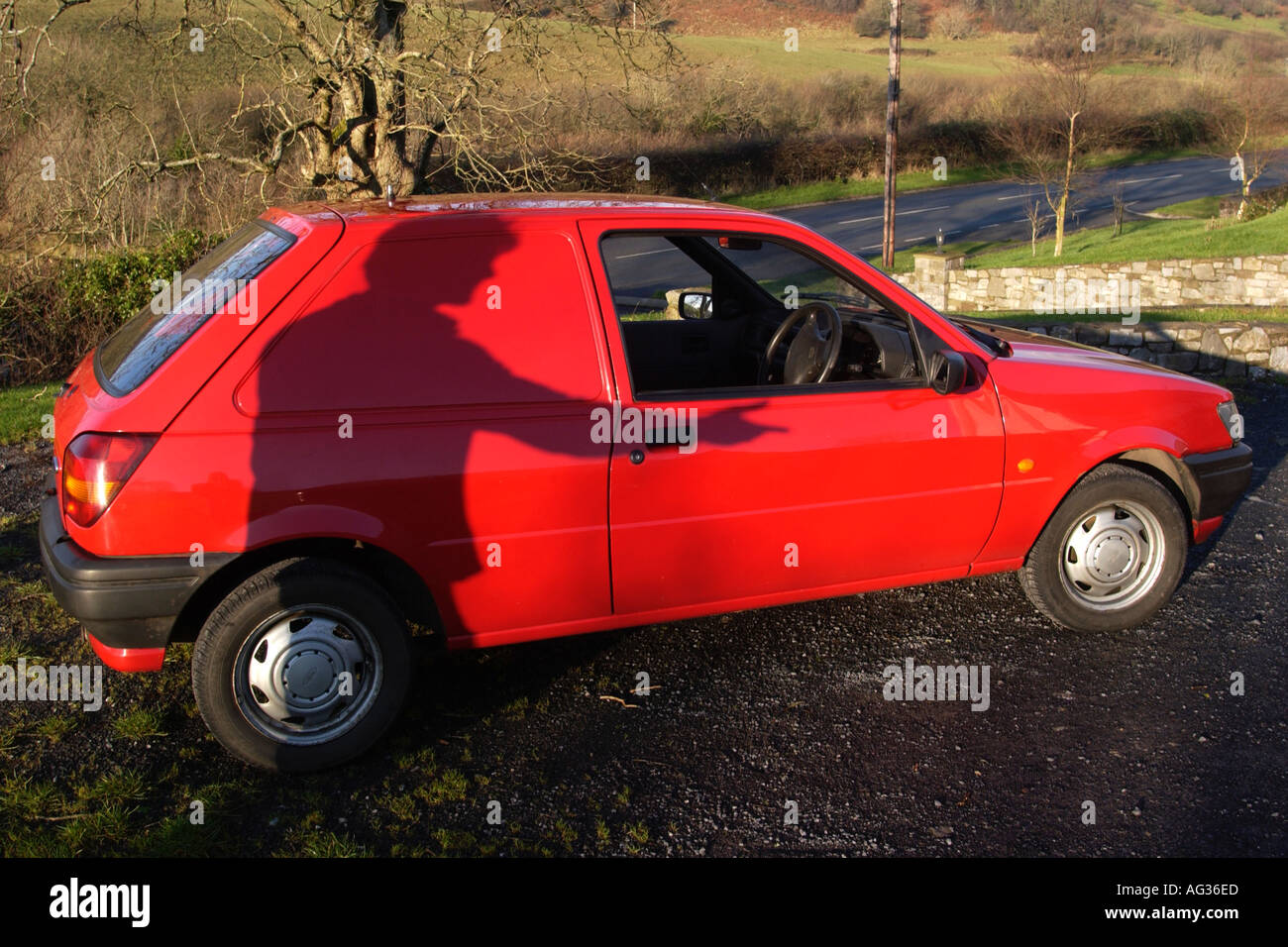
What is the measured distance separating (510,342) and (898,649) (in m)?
2.23

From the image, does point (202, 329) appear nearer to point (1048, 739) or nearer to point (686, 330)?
point (686, 330)

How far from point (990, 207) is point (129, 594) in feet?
113

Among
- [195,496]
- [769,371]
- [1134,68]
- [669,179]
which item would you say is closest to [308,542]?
[195,496]

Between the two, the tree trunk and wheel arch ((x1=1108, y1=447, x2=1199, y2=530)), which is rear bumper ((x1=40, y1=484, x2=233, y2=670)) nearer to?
wheel arch ((x1=1108, y1=447, x2=1199, y2=530))

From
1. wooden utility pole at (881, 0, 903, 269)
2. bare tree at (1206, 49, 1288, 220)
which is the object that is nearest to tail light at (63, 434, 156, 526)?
wooden utility pole at (881, 0, 903, 269)

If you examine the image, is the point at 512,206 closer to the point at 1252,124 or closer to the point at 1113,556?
the point at 1113,556

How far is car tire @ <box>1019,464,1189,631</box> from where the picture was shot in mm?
4570

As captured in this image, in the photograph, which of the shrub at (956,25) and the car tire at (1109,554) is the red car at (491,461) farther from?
the shrub at (956,25)

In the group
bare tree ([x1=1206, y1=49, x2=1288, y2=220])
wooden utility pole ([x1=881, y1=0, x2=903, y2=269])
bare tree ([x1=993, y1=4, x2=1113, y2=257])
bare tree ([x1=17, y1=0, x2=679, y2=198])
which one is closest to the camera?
bare tree ([x1=17, y1=0, x2=679, y2=198])

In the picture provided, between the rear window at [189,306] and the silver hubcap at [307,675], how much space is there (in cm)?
96

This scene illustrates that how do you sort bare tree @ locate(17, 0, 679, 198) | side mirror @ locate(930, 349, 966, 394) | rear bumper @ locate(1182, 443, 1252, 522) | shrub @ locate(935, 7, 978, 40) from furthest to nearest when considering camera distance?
shrub @ locate(935, 7, 978, 40), bare tree @ locate(17, 0, 679, 198), rear bumper @ locate(1182, 443, 1252, 522), side mirror @ locate(930, 349, 966, 394)

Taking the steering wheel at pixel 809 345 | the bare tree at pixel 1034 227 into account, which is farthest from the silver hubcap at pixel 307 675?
the bare tree at pixel 1034 227

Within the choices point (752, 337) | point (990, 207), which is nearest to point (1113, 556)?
point (752, 337)

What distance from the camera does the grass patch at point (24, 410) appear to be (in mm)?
7836
